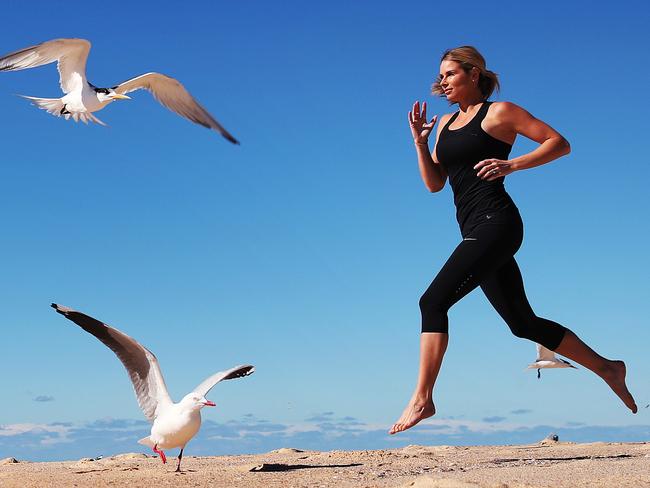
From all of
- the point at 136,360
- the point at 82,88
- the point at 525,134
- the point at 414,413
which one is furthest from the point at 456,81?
the point at 82,88

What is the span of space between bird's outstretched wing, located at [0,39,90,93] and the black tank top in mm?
8322

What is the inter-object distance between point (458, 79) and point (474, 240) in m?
1.14

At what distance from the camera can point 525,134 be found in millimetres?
5430

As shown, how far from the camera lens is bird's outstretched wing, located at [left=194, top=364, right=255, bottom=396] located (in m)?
7.30

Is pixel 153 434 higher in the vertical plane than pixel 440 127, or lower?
lower

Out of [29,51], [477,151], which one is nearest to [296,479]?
[477,151]

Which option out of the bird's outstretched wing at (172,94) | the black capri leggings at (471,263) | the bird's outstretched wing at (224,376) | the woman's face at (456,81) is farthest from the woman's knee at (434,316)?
the bird's outstretched wing at (172,94)

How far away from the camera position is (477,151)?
5.34 m

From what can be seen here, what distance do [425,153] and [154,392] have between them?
3340 mm

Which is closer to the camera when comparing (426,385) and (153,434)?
(426,385)

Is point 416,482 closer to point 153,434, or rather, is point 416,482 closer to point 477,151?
point 477,151

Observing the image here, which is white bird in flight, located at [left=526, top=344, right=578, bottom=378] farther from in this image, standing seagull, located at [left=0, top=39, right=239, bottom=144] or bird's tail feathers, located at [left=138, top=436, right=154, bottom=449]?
bird's tail feathers, located at [left=138, top=436, right=154, bottom=449]

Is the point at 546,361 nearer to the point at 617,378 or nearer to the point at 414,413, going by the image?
the point at 617,378

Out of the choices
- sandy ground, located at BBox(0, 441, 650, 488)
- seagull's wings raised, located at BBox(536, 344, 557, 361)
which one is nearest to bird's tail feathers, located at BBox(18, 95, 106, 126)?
sandy ground, located at BBox(0, 441, 650, 488)
